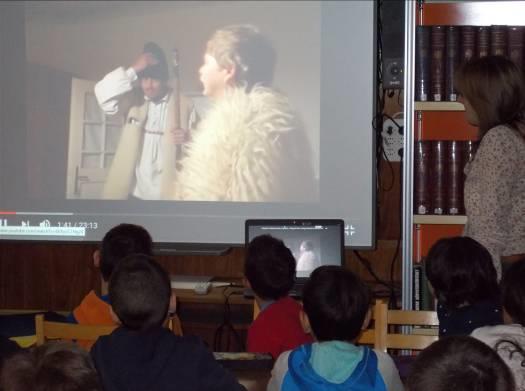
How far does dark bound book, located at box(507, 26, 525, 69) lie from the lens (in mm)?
3713

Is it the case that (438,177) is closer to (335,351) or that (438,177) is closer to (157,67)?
(157,67)

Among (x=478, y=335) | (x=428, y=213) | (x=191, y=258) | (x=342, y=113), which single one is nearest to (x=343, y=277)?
(x=478, y=335)

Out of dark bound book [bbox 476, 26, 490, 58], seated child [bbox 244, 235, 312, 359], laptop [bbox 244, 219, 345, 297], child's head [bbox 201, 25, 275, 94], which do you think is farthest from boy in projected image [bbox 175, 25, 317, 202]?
seated child [bbox 244, 235, 312, 359]

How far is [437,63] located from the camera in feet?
12.2

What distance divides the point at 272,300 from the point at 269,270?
0.11 meters

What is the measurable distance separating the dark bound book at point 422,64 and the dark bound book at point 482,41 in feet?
0.67

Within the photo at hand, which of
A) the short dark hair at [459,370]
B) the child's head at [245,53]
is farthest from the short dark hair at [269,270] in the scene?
the short dark hair at [459,370]

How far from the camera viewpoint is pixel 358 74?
4.27 m

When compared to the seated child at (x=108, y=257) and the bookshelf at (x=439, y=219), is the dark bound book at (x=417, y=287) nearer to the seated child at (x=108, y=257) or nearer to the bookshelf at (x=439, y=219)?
the bookshelf at (x=439, y=219)

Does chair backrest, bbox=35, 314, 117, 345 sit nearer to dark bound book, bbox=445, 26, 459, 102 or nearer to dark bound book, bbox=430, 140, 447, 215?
dark bound book, bbox=430, 140, 447, 215

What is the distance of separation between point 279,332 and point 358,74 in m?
1.78

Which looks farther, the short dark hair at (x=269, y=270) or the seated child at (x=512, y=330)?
the short dark hair at (x=269, y=270)

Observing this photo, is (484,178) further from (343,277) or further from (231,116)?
(231,116)

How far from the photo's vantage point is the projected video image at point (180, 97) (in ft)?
14.4
